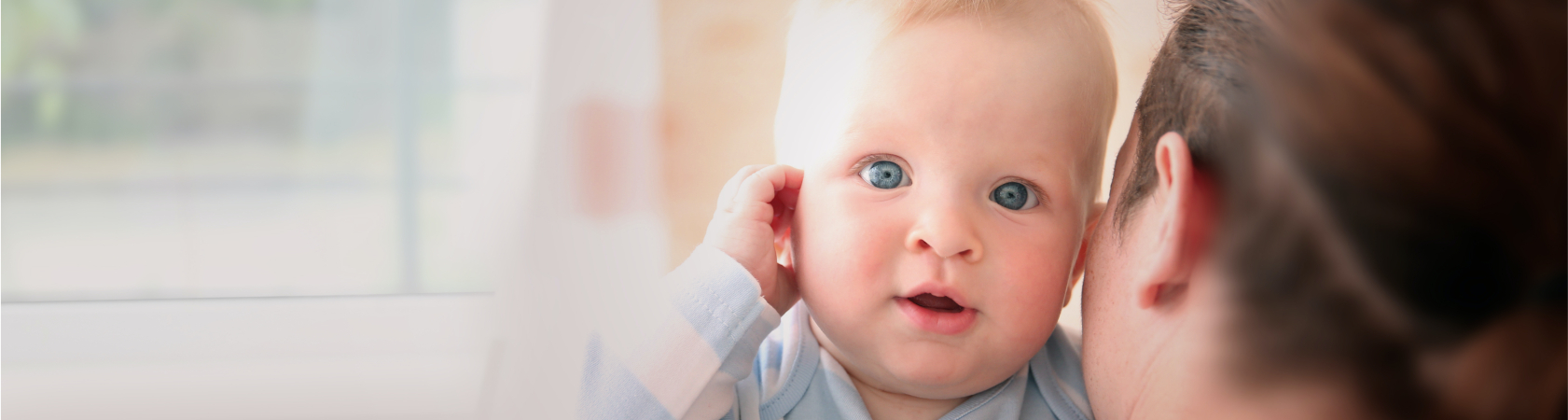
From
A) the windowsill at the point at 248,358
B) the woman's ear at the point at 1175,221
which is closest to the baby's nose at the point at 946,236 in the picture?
the woman's ear at the point at 1175,221

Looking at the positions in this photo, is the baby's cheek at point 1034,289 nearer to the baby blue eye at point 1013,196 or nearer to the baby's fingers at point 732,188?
the baby blue eye at point 1013,196

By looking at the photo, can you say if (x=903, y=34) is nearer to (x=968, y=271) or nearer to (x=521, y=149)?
(x=968, y=271)

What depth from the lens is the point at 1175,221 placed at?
469 mm

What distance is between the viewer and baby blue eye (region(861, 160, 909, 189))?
24.7 inches

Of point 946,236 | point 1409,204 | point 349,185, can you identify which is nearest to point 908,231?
point 946,236

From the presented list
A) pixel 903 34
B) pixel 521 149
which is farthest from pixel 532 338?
pixel 903 34

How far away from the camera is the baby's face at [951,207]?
0.60 metres

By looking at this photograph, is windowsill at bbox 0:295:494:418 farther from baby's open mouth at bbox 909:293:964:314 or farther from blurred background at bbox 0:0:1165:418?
baby's open mouth at bbox 909:293:964:314

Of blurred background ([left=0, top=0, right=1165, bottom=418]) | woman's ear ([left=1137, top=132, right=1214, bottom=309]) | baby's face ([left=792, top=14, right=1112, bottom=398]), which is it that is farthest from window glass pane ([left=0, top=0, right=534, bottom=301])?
woman's ear ([left=1137, top=132, right=1214, bottom=309])

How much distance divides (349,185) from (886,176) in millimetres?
1467

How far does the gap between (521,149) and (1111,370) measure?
1159 mm

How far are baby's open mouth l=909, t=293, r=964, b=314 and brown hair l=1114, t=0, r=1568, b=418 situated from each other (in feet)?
0.72

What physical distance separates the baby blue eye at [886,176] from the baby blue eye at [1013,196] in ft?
0.22

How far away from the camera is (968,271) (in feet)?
1.95
